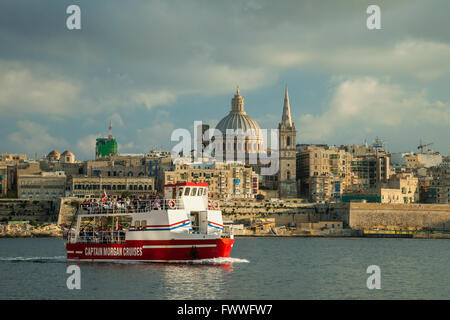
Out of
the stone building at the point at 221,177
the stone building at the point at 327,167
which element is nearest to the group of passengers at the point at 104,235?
the stone building at the point at 221,177

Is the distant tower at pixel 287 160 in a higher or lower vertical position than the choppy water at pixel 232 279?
higher

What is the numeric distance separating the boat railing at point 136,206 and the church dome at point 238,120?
303ft

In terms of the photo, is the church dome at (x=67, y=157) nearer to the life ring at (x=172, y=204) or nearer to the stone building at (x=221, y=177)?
the stone building at (x=221, y=177)

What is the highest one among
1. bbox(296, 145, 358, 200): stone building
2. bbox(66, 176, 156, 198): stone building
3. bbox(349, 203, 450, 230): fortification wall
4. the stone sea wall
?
bbox(296, 145, 358, 200): stone building

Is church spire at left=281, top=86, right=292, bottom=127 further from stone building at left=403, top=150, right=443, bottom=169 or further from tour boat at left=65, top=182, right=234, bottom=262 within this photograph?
tour boat at left=65, top=182, right=234, bottom=262

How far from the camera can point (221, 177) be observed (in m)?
107

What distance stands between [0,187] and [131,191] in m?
21.2

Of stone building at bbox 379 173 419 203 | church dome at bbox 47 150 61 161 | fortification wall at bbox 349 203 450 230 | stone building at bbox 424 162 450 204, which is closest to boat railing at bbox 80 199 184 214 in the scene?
fortification wall at bbox 349 203 450 230

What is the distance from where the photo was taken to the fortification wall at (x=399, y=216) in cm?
9394

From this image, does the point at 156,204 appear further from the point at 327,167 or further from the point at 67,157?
the point at 67,157

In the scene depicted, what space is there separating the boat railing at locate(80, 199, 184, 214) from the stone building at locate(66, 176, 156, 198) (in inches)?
2273

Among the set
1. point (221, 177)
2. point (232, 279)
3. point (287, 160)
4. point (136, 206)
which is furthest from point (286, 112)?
point (232, 279)

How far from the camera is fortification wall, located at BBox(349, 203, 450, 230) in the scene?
93938 mm
